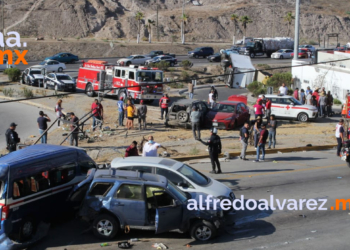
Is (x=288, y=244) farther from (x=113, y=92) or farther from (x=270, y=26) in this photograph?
(x=270, y=26)

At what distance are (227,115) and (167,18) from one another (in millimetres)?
75714

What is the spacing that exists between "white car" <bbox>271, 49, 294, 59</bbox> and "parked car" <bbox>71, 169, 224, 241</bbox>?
54.4m

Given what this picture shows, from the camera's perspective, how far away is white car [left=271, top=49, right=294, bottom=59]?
203 feet

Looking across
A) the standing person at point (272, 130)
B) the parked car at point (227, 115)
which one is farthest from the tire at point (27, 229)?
the parked car at point (227, 115)

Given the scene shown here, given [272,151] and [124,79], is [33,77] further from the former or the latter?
[272,151]

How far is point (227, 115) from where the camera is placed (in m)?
23.1

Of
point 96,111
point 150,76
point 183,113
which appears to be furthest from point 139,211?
point 150,76

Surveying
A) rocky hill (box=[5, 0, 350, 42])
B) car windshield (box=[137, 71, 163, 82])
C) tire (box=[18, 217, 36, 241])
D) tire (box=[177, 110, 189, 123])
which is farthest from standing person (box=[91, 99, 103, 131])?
rocky hill (box=[5, 0, 350, 42])

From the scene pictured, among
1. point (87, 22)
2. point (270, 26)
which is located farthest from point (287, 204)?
point (270, 26)

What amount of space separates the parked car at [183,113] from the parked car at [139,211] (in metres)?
13.1

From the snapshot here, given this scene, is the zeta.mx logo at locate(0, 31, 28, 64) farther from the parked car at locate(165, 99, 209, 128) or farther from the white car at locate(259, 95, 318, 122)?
the white car at locate(259, 95, 318, 122)

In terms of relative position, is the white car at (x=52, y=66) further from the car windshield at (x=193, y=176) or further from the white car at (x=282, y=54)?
the car windshield at (x=193, y=176)

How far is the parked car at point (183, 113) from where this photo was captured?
2309cm

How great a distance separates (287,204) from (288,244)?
2.69 m
